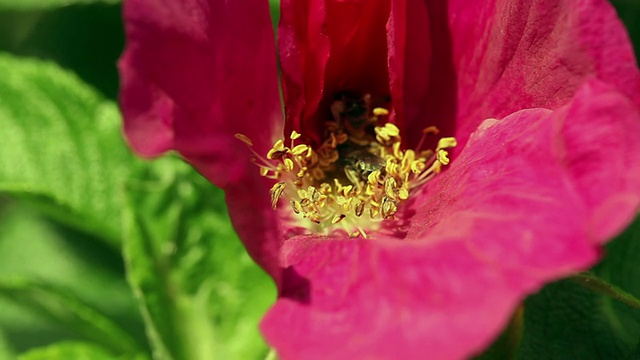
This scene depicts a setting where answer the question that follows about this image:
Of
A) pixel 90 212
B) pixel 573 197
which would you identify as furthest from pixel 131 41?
pixel 90 212

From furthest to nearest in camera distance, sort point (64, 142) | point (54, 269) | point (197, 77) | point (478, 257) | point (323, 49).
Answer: point (54, 269), point (64, 142), point (323, 49), point (197, 77), point (478, 257)

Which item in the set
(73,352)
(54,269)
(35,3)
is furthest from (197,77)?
(54,269)

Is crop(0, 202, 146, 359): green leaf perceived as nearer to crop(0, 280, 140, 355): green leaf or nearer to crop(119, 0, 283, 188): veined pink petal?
crop(0, 280, 140, 355): green leaf

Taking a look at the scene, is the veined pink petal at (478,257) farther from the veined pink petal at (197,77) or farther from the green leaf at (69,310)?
the green leaf at (69,310)

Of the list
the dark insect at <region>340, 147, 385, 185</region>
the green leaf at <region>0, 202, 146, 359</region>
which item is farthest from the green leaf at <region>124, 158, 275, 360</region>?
the green leaf at <region>0, 202, 146, 359</region>

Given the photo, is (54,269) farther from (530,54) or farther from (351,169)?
(530,54)

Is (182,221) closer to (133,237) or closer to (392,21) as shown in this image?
(133,237)
